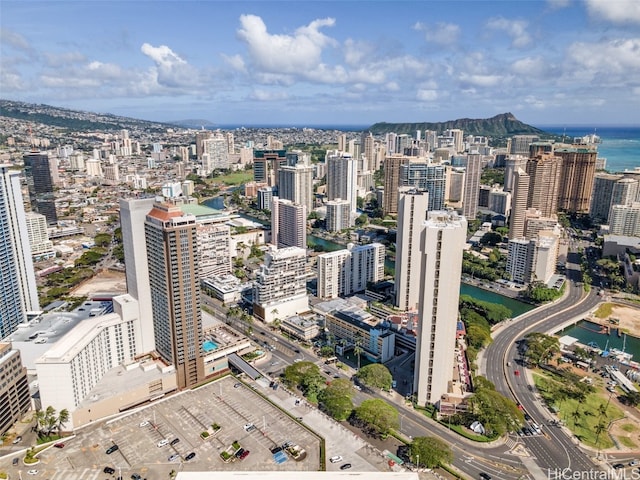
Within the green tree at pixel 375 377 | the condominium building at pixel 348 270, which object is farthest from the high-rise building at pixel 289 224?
the green tree at pixel 375 377

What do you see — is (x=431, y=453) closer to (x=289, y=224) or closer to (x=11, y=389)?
(x=11, y=389)

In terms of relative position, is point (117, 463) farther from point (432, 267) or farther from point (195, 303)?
point (432, 267)

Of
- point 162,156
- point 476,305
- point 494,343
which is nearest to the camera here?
point 494,343

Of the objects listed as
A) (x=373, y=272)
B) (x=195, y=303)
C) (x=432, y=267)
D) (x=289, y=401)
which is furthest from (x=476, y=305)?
(x=195, y=303)

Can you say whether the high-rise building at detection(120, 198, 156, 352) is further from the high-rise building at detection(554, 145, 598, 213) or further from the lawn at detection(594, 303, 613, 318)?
the high-rise building at detection(554, 145, 598, 213)

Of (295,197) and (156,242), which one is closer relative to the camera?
(156,242)

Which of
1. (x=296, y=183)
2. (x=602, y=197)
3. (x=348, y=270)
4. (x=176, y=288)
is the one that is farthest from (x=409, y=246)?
(x=602, y=197)
